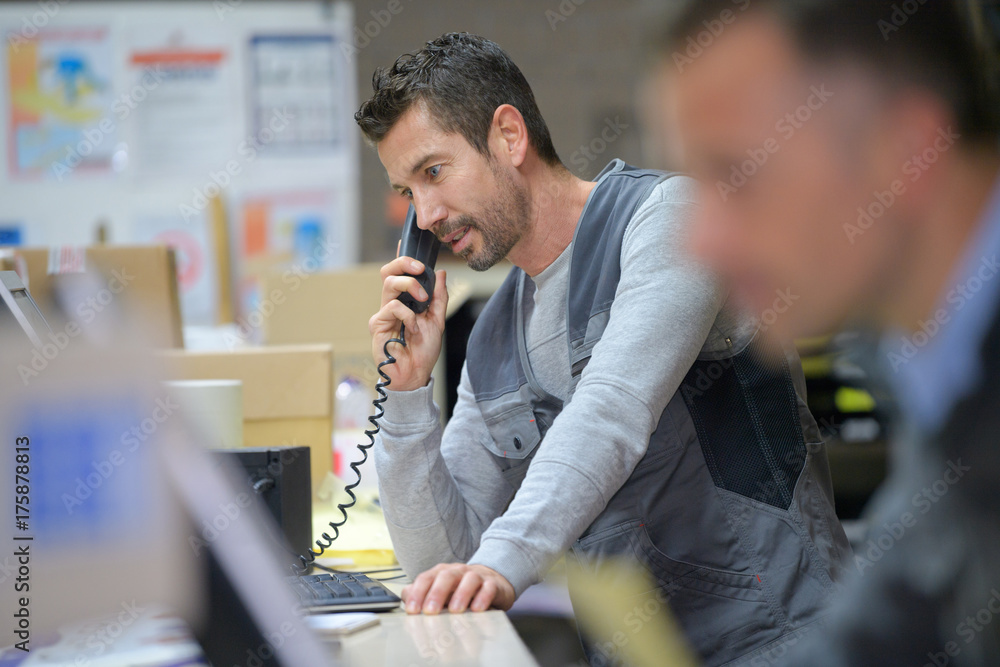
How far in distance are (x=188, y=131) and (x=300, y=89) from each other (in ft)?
1.55

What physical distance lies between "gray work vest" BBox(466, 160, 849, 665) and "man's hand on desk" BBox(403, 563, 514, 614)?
253mm

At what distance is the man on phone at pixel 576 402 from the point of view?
3.46ft

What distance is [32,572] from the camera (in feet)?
1.92

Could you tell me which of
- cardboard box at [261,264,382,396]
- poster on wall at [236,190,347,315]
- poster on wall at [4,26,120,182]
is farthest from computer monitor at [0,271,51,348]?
poster on wall at [4,26,120,182]

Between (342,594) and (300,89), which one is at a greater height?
(300,89)

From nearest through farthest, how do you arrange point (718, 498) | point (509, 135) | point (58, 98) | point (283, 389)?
point (718, 498), point (509, 135), point (283, 389), point (58, 98)

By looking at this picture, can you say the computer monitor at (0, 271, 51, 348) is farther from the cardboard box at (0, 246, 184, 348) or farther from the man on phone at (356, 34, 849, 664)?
the cardboard box at (0, 246, 184, 348)

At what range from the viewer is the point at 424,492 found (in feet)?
4.20

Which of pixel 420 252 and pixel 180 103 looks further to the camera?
pixel 180 103

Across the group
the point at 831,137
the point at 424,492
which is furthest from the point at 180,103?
the point at 831,137

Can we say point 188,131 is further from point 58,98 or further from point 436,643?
point 436,643

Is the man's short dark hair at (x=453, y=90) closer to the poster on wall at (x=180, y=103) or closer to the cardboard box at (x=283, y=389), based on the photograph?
the cardboard box at (x=283, y=389)

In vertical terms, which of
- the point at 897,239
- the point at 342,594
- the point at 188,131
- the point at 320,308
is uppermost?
the point at 188,131

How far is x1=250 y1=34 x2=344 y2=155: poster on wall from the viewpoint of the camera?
3.67 meters
